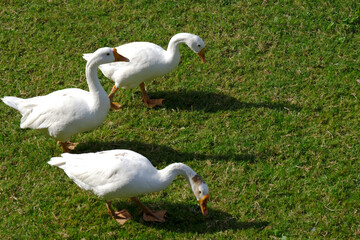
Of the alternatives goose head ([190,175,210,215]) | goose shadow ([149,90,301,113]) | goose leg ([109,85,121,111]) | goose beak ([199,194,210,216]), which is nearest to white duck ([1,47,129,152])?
goose leg ([109,85,121,111])

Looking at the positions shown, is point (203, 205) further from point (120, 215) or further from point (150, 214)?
point (120, 215)

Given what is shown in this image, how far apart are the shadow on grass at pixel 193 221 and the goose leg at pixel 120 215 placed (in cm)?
10

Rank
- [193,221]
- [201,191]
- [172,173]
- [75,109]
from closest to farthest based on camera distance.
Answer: [201,191], [172,173], [193,221], [75,109]

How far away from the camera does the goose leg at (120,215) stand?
5324 mm

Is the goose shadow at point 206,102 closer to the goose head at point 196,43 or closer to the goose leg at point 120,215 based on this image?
the goose head at point 196,43

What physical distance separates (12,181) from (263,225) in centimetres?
323

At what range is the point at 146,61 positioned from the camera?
6.34 meters

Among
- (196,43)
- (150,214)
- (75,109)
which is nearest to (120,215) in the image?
(150,214)

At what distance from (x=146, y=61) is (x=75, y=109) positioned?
1.29m

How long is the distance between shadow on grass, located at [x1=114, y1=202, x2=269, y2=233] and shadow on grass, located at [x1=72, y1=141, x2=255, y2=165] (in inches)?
30.2

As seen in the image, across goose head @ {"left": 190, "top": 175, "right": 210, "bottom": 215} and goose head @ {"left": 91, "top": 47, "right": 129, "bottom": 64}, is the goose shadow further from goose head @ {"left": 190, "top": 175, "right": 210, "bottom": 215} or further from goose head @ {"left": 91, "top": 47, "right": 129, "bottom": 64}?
goose head @ {"left": 190, "top": 175, "right": 210, "bottom": 215}

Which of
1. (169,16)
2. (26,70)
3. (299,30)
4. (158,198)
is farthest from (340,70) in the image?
(26,70)

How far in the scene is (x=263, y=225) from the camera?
205 inches

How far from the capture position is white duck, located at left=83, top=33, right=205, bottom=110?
20.8ft
